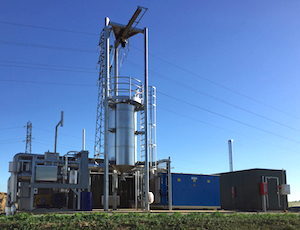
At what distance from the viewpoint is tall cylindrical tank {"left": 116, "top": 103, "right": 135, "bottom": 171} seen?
26750 mm

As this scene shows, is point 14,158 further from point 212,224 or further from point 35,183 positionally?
point 212,224

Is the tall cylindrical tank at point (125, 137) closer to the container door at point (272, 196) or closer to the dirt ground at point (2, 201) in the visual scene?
the container door at point (272, 196)

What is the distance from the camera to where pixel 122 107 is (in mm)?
27469

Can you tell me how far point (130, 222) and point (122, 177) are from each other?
13183 mm

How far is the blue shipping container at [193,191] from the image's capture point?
27.6 meters

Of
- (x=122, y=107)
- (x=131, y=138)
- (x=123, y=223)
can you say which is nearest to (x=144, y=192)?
(x=131, y=138)

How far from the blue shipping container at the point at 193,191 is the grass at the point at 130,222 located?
990 centimetres

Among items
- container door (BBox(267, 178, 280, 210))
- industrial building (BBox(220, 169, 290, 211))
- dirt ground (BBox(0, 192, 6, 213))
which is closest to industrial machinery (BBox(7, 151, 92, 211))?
industrial building (BBox(220, 169, 290, 211))

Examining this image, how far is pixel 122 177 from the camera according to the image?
2762 centimetres

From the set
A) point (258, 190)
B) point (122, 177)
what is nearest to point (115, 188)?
point (122, 177)

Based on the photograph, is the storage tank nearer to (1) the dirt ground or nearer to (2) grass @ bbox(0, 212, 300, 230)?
(2) grass @ bbox(0, 212, 300, 230)

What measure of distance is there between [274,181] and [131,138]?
1395 centimetres

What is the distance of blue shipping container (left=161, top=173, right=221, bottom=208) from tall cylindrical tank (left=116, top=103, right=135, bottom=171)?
10.5ft

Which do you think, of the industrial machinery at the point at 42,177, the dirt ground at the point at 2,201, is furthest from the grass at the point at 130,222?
the dirt ground at the point at 2,201
